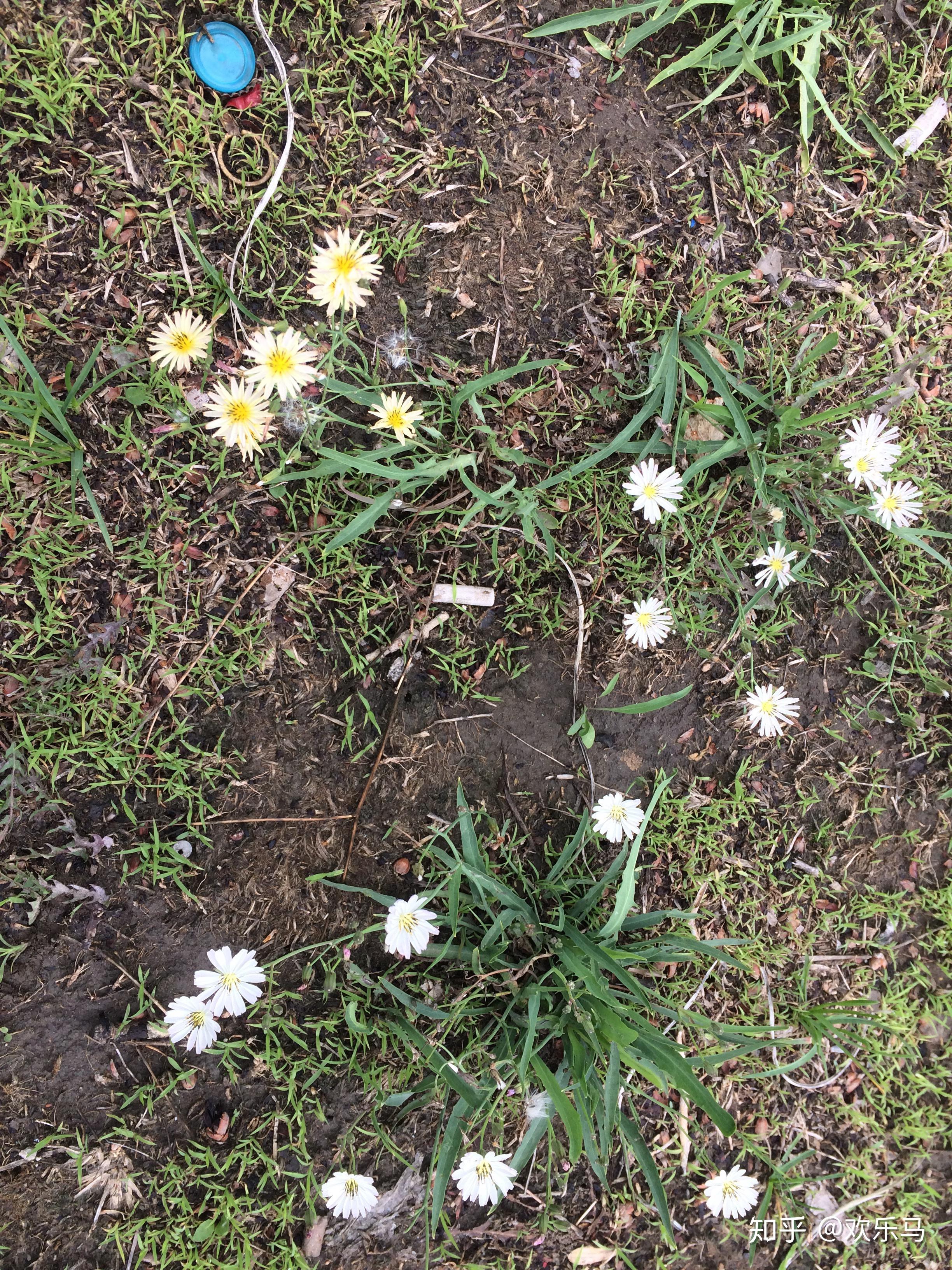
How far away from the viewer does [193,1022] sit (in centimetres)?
164

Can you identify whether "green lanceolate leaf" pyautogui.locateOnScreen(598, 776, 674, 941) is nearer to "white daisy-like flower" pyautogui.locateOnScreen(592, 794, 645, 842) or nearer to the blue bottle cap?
"white daisy-like flower" pyautogui.locateOnScreen(592, 794, 645, 842)

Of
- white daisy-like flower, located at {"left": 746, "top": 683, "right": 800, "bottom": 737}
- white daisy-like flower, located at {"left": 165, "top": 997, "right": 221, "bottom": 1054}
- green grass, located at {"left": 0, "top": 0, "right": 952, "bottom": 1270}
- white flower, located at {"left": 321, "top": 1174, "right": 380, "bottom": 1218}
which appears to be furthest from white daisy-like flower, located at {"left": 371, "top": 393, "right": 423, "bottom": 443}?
white flower, located at {"left": 321, "top": 1174, "right": 380, "bottom": 1218}

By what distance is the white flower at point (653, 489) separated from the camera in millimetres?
1864

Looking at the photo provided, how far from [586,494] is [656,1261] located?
209cm

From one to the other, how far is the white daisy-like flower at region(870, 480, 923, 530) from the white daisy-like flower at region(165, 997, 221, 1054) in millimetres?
2059

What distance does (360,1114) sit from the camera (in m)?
1.82

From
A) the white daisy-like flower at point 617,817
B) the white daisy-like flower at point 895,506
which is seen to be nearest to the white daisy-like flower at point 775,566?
the white daisy-like flower at point 895,506

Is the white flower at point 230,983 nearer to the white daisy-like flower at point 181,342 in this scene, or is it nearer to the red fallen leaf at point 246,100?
the white daisy-like flower at point 181,342

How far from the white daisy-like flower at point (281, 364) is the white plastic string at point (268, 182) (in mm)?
346

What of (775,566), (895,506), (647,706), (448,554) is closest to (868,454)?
(895,506)

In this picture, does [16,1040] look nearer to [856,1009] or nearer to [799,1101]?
[799,1101]

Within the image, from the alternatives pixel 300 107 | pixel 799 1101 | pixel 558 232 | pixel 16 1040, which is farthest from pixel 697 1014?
pixel 300 107
